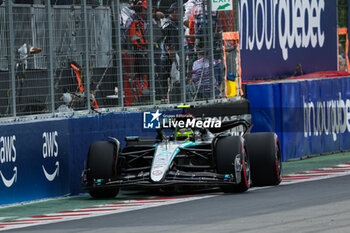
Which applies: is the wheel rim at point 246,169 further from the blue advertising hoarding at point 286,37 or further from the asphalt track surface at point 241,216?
the blue advertising hoarding at point 286,37

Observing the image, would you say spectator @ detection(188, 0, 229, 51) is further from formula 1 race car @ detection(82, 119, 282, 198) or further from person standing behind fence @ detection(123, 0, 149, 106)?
formula 1 race car @ detection(82, 119, 282, 198)

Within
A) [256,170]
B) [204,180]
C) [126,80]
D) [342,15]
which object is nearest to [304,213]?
[204,180]

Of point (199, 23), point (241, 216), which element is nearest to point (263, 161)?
point (241, 216)

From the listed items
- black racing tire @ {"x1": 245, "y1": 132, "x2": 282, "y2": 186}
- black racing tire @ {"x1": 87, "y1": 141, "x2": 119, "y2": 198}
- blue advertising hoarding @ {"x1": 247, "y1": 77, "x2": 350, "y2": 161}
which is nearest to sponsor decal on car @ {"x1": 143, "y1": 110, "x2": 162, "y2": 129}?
black racing tire @ {"x1": 87, "y1": 141, "x2": 119, "y2": 198}

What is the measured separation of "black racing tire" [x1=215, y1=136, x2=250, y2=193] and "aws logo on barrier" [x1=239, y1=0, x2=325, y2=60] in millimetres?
9788

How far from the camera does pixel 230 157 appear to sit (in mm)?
13656

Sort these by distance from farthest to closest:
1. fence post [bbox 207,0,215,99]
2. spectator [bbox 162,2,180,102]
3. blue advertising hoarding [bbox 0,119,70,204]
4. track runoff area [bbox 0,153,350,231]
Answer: fence post [bbox 207,0,215,99] → spectator [bbox 162,2,180,102] → blue advertising hoarding [bbox 0,119,70,204] → track runoff area [bbox 0,153,350,231]

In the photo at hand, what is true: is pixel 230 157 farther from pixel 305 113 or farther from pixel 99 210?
pixel 305 113

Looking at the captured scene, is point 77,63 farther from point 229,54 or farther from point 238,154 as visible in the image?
point 229,54

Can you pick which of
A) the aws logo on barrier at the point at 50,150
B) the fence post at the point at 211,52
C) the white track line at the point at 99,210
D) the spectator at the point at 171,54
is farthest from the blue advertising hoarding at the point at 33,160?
the fence post at the point at 211,52

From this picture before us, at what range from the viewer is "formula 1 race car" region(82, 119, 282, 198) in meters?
13.6

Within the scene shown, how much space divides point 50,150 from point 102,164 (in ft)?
3.13

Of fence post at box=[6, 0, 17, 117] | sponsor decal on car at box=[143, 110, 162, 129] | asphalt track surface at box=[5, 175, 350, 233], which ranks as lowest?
asphalt track surface at box=[5, 175, 350, 233]

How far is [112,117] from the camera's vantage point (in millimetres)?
16031
